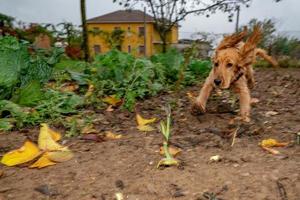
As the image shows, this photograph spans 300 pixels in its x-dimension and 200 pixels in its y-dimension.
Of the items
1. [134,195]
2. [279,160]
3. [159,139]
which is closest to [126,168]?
[134,195]

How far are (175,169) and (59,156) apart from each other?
0.56 meters

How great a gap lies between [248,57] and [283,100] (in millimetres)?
1012

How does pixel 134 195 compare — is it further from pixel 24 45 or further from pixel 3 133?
pixel 24 45

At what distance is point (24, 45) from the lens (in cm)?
289

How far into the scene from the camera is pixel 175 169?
1.72m

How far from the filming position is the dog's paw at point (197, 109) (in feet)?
8.61

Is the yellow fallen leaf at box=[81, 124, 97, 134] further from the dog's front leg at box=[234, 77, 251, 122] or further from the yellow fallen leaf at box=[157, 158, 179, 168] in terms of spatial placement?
the dog's front leg at box=[234, 77, 251, 122]

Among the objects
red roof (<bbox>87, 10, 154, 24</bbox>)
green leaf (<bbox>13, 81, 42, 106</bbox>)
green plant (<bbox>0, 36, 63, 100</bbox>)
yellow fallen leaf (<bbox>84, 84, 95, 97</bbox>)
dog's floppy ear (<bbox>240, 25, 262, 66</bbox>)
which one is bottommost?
red roof (<bbox>87, 10, 154, 24</bbox>)

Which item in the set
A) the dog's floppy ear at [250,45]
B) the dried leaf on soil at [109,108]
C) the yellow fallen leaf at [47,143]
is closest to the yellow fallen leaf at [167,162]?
the yellow fallen leaf at [47,143]

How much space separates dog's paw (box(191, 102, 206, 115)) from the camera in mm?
2623

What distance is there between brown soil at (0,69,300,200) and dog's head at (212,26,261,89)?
290 mm

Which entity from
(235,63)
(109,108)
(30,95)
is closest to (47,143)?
(30,95)

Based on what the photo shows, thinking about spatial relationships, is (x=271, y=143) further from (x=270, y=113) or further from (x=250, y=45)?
(x=270, y=113)

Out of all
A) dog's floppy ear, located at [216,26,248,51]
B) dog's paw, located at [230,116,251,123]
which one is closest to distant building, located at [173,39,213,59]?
dog's floppy ear, located at [216,26,248,51]
